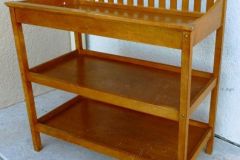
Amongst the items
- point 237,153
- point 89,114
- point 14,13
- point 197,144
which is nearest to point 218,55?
point 197,144

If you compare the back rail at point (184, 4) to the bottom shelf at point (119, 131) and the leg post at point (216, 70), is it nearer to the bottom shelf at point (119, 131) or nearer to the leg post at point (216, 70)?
the leg post at point (216, 70)

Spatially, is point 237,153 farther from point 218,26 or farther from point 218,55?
point 218,26

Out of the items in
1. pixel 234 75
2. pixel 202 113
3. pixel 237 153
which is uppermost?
pixel 234 75

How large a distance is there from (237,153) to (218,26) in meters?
0.63

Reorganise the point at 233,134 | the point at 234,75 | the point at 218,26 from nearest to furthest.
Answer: the point at 218,26 → the point at 234,75 → the point at 233,134

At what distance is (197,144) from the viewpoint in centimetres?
129

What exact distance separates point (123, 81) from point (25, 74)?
16.7 inches

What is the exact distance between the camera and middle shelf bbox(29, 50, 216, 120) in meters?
1.15

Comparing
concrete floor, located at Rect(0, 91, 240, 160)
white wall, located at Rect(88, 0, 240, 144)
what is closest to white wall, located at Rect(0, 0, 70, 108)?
concrete floor, located at Rect(0, 91, 240, 160)

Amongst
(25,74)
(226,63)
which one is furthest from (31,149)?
(226,63)

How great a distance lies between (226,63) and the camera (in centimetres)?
142

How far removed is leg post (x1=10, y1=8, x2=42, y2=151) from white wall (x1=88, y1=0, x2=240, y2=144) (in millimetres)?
617

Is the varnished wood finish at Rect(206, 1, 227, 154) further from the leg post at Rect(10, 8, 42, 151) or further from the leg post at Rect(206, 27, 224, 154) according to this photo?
the leg post at Rect(10, 8, 42, 151)

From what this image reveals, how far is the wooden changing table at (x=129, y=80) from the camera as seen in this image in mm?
1022
